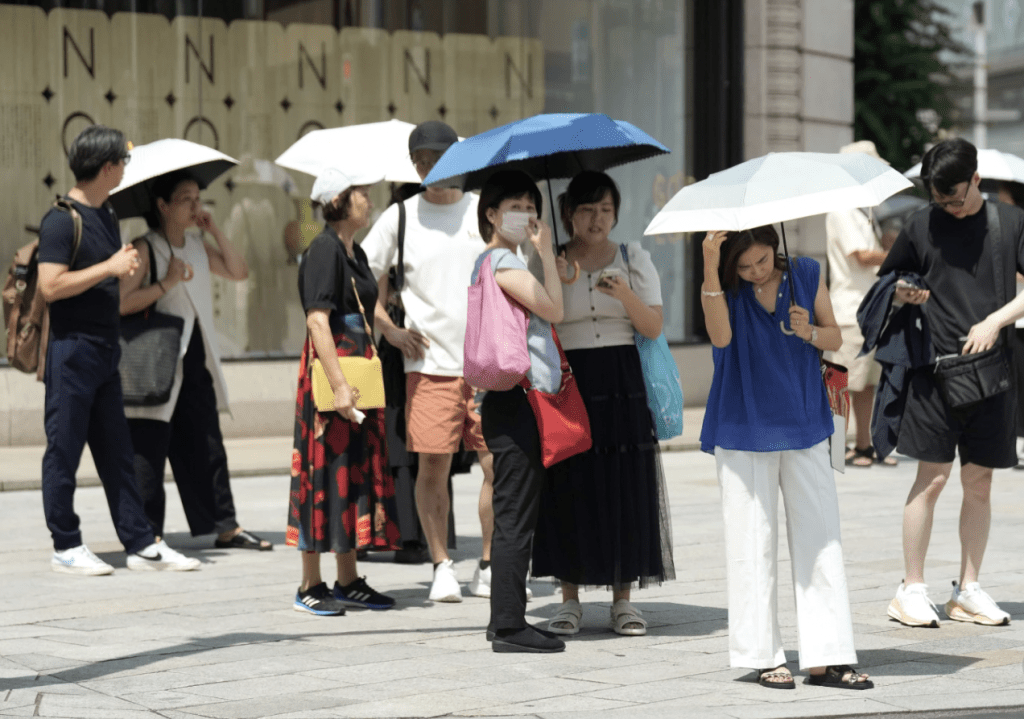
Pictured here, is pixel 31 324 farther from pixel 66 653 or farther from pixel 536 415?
pixel 536 415

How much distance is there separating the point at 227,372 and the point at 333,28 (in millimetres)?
3715

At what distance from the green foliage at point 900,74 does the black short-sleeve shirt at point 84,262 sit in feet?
52.9

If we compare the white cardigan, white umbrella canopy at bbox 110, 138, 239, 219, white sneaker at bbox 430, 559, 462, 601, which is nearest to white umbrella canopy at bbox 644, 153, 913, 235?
white sneaker at bbox 430, 559, 462, 601

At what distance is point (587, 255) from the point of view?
22.2 ft

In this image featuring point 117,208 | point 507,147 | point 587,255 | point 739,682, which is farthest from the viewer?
point 117,208

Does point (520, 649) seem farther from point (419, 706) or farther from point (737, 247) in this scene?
point (737, 247)

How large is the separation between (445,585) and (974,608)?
92.2 inches

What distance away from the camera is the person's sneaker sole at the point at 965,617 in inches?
268

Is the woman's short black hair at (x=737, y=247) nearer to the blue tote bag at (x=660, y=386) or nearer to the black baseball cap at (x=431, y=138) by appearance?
the blue tote bag at (x=660, y=386)

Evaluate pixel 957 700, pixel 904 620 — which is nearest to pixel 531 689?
pixel 957 700

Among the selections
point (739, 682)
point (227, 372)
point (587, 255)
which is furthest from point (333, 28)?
point (739, 682)

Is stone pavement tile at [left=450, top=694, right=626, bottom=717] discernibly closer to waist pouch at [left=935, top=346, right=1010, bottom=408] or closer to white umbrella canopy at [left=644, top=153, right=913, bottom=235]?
white umbrella canopy at [left=644, top=153, right=913, bottom=235]

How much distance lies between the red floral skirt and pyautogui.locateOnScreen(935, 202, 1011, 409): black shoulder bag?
2509 mm

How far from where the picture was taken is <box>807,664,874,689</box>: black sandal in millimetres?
5625
